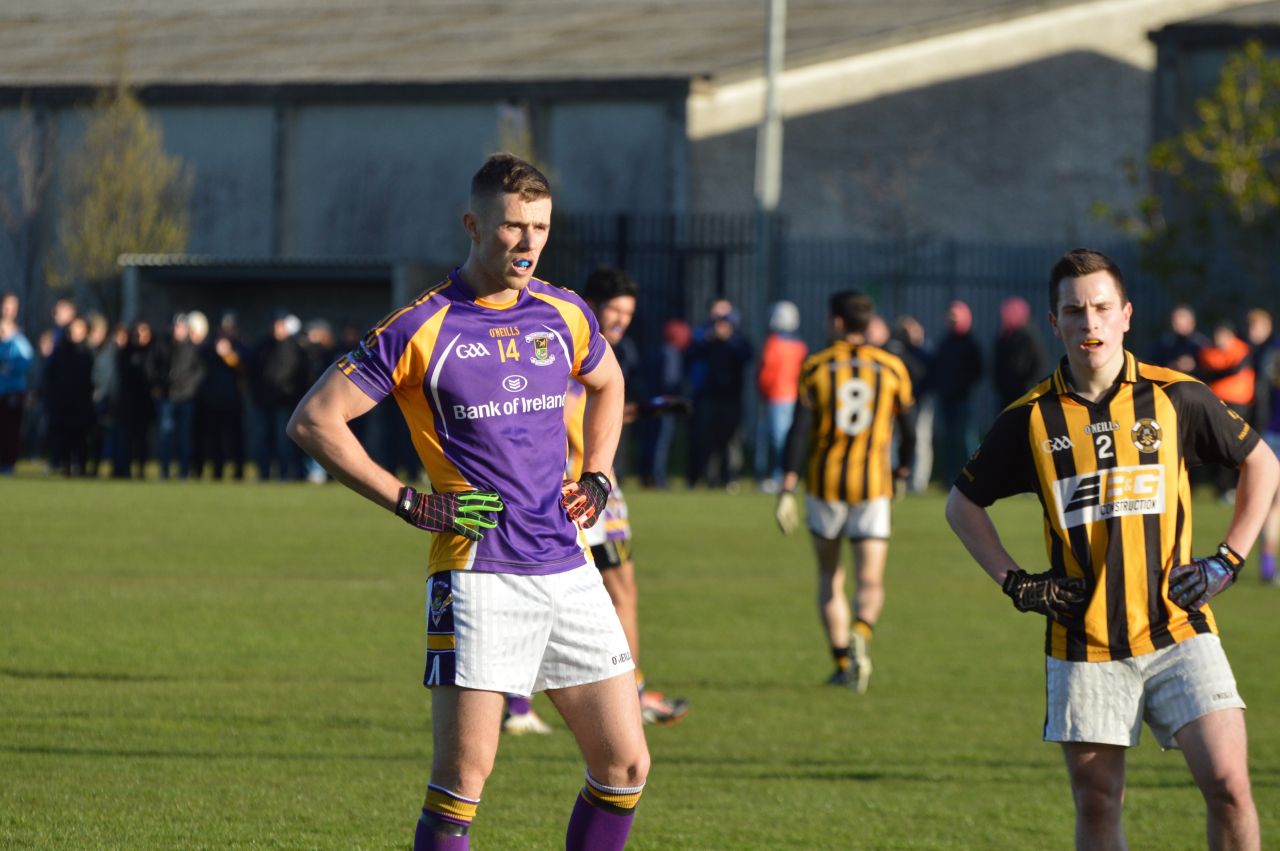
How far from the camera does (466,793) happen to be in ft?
17.5

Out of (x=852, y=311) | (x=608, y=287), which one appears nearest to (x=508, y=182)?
(x=608, y=287)

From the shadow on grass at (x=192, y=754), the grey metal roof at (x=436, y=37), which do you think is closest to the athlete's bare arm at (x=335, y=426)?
the shadow on grass at (x=192, y=754)

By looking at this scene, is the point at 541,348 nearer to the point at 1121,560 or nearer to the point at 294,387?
the point at 1121,560

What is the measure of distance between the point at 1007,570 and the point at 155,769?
4189mm

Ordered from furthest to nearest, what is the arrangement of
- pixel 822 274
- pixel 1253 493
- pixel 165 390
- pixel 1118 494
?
pixel 822 274, pixel 165 390, pixel 1253 493, pixel 1118 494

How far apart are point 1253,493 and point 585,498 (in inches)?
74.9

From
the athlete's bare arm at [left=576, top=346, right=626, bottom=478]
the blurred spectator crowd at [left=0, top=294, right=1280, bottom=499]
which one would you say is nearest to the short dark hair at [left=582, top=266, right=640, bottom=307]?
the athlete's bare arm at [left=576, top=346, right=626, bottom=478]

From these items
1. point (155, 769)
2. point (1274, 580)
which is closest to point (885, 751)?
point (155, 769)

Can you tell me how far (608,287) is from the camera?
9234 millimetres

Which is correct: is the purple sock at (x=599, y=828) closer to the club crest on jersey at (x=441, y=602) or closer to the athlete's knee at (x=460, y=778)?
the athlete's knee at (x=460, y=778)

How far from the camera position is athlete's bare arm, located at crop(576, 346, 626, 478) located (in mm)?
5941

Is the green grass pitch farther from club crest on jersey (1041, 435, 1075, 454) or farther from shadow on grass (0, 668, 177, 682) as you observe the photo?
club crest on jersey (1041, 435, 1075, 454)

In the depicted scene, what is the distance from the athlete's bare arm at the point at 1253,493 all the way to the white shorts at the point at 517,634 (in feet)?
5.80

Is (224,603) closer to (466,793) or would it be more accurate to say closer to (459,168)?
(466,793)
